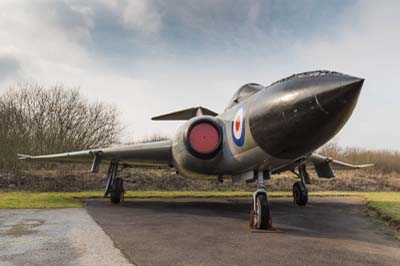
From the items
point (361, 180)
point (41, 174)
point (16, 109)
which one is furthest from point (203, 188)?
point (16, 109)

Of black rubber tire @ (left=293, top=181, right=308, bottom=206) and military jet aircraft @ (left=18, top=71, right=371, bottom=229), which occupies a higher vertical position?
military jet aircraft @ (left=18, top=71, right=371, bottom=229)

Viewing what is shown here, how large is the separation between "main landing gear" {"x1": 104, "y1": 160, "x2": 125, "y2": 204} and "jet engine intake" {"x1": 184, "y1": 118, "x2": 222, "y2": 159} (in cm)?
451

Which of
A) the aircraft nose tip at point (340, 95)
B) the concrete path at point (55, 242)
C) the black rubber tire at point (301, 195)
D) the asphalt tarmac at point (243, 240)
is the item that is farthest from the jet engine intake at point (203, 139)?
the black rubber tire at point (301, 195)

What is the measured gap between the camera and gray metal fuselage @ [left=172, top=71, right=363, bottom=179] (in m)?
4.64

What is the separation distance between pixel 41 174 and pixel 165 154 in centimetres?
1290

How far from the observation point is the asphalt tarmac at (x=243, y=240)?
4.07 metres

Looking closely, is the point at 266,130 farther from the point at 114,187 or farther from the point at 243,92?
the point at 114,187

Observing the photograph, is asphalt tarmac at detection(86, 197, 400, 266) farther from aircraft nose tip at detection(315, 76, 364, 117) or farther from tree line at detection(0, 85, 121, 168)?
tree line at detection(0, 85, 121, 168)

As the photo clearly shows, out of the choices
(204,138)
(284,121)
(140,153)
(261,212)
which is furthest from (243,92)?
(140,153)

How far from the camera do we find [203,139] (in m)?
7.41

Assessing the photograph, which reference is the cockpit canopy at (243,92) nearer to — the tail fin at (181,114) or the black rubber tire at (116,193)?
the tail fin at (181,114)

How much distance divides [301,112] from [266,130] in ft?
2.66

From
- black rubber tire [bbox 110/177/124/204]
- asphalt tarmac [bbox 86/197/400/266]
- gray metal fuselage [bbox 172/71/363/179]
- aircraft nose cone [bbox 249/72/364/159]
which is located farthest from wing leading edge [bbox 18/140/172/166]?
aircraft nose cone [bbox 249/72/364/159]

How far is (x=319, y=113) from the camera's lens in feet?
15.8
